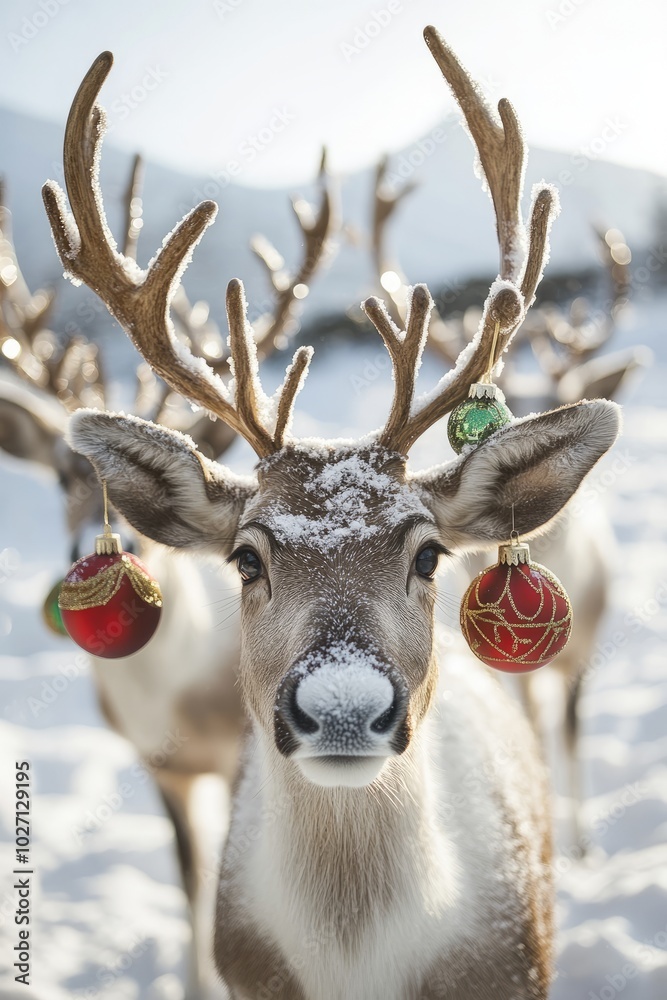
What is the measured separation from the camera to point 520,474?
1839mm

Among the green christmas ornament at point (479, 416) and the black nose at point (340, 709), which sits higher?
the green christmas ornament at point (479, 416)

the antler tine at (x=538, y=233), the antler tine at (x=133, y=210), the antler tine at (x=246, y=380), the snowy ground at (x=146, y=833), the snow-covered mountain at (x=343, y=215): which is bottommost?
the snowy ground at (x=146, y=833)

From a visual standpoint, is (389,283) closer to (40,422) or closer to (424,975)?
(40,422)

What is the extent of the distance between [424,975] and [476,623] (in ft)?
2.80

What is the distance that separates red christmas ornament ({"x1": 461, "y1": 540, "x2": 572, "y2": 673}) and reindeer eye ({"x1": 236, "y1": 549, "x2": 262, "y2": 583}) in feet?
1.81

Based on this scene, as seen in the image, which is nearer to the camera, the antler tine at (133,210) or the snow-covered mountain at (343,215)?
the antler tine at (133,210)

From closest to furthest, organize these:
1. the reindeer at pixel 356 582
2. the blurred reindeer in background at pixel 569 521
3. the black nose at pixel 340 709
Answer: the black nose at pixel 340 709 → the reindeer at pixel 356 582 → the blurred reindeer in background at pixel 569 521

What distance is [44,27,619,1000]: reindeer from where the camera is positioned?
165 centimetres

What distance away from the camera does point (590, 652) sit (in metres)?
4.63

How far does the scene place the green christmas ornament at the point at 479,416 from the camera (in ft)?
6.11

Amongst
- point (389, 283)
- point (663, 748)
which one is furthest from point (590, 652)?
point (389, 283)
